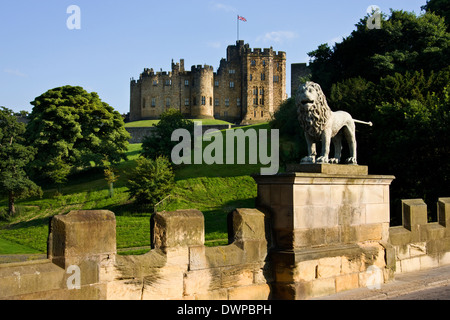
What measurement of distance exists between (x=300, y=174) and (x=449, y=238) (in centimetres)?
568

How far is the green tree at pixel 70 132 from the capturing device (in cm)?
5353

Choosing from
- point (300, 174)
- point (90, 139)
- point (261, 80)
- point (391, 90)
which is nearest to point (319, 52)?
point (391, 90)

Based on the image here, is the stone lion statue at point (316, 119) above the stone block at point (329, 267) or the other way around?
above

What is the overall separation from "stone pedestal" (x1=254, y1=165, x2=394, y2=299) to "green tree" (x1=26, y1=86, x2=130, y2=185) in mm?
46150

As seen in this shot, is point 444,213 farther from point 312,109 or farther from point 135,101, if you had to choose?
point 135,101

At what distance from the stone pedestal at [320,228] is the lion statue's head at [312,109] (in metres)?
0.76

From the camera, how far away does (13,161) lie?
48.6 m

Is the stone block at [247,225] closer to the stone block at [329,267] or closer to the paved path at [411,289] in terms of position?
the stone block at [329,267]

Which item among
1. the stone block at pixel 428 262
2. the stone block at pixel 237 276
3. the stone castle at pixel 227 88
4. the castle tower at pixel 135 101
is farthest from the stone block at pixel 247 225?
the castle tower at pixel 135 101

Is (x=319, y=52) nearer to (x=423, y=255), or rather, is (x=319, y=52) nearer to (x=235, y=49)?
(x=423, y=255)

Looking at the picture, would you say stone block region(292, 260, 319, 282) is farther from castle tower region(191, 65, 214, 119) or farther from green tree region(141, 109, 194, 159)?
castle tower region(191, 65, 214, 119)
